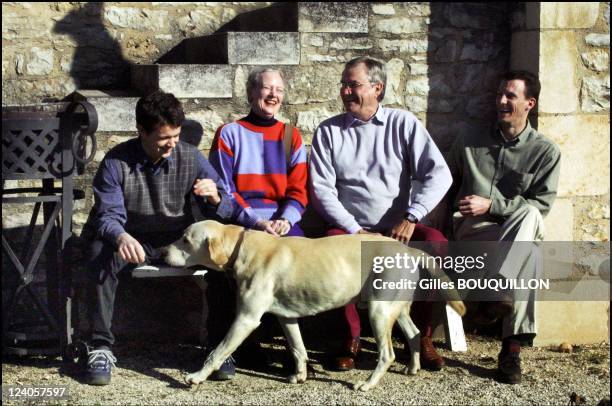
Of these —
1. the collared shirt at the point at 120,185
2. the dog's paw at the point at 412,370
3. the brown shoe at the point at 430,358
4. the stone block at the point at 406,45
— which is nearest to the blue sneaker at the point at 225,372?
the collared shirt at the point at 120,185

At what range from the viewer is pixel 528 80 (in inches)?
241

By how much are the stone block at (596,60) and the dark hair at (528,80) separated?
2.04 ft

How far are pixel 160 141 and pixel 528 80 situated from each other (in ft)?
7.09

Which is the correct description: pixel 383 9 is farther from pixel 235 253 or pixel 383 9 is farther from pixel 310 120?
pixel 235 253

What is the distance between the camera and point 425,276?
5.70 metres

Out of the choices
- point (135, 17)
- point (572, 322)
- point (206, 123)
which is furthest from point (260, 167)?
point (572, 322)

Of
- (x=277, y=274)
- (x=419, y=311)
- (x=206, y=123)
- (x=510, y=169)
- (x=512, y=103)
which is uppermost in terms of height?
(x=512, y=103)

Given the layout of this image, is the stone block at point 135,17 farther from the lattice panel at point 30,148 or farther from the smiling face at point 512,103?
the smiling face at point 512,103

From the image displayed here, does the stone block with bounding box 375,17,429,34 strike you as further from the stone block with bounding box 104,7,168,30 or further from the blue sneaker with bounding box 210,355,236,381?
the blue sneaker with bounding box 210,355,236,381

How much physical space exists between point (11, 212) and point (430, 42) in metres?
2.81

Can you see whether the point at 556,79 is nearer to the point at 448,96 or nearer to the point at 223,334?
the point at 448,96

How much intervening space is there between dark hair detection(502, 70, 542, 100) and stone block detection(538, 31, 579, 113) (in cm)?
38

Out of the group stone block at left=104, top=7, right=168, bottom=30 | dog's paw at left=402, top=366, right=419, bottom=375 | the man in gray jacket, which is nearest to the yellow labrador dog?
dog's paw at left=402, top=366, right=419, bottom=375

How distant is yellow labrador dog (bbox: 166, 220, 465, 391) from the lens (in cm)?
528
